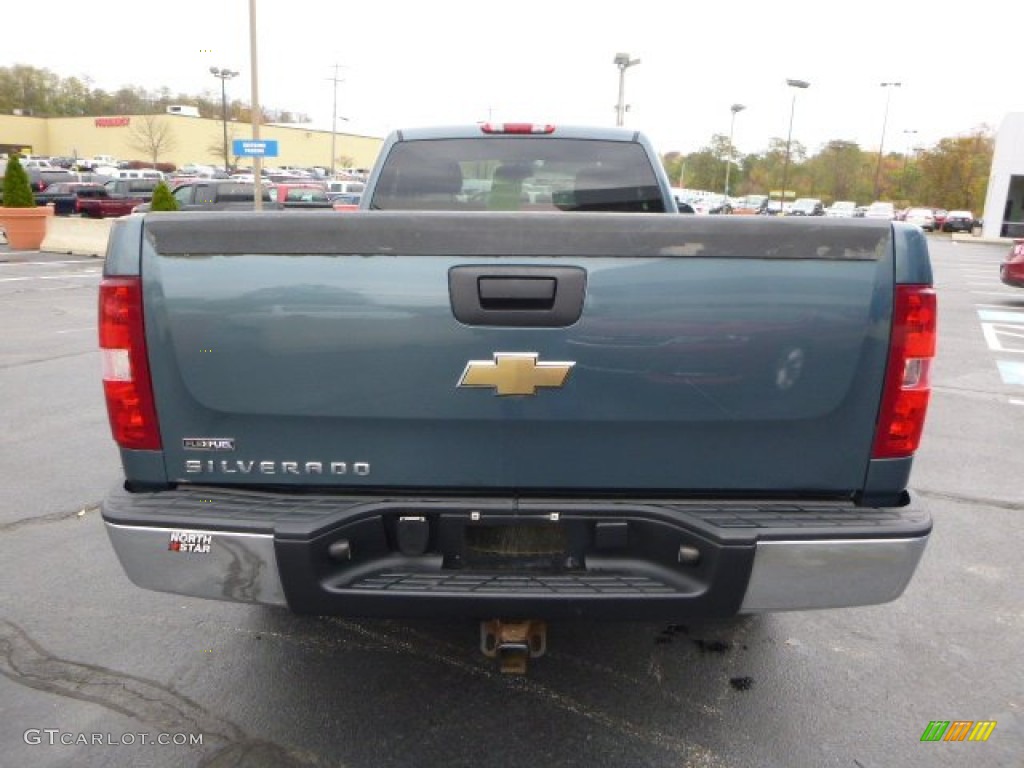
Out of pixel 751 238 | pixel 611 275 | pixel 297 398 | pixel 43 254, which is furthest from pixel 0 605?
pixel 43 254

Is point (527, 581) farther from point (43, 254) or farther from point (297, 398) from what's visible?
point (43, 254)

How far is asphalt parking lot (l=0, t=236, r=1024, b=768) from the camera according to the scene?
2.76 metres

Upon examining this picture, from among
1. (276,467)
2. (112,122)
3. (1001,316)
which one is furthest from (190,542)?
(112,122)

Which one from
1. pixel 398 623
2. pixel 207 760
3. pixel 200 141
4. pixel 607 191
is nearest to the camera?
pixel 207 760

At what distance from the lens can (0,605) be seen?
370 centimetres

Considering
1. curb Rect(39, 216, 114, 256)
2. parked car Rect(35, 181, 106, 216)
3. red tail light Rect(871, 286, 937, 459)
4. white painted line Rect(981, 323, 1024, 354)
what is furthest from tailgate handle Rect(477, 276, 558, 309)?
parked car Rect(35, 181, 106, 216)

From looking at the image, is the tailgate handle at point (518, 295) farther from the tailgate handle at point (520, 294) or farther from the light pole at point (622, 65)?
the light pole at point (622, 65)

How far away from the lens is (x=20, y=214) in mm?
21922

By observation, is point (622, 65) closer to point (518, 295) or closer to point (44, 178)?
point (518, 295)

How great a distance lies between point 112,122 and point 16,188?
8828 cm

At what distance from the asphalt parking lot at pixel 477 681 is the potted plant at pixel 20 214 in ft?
68.1

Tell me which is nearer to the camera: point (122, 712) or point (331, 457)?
point (331, 457)

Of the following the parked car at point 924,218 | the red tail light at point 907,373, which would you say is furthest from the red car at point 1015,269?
the parked car at point 924,218

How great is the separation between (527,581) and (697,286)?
0.99m
